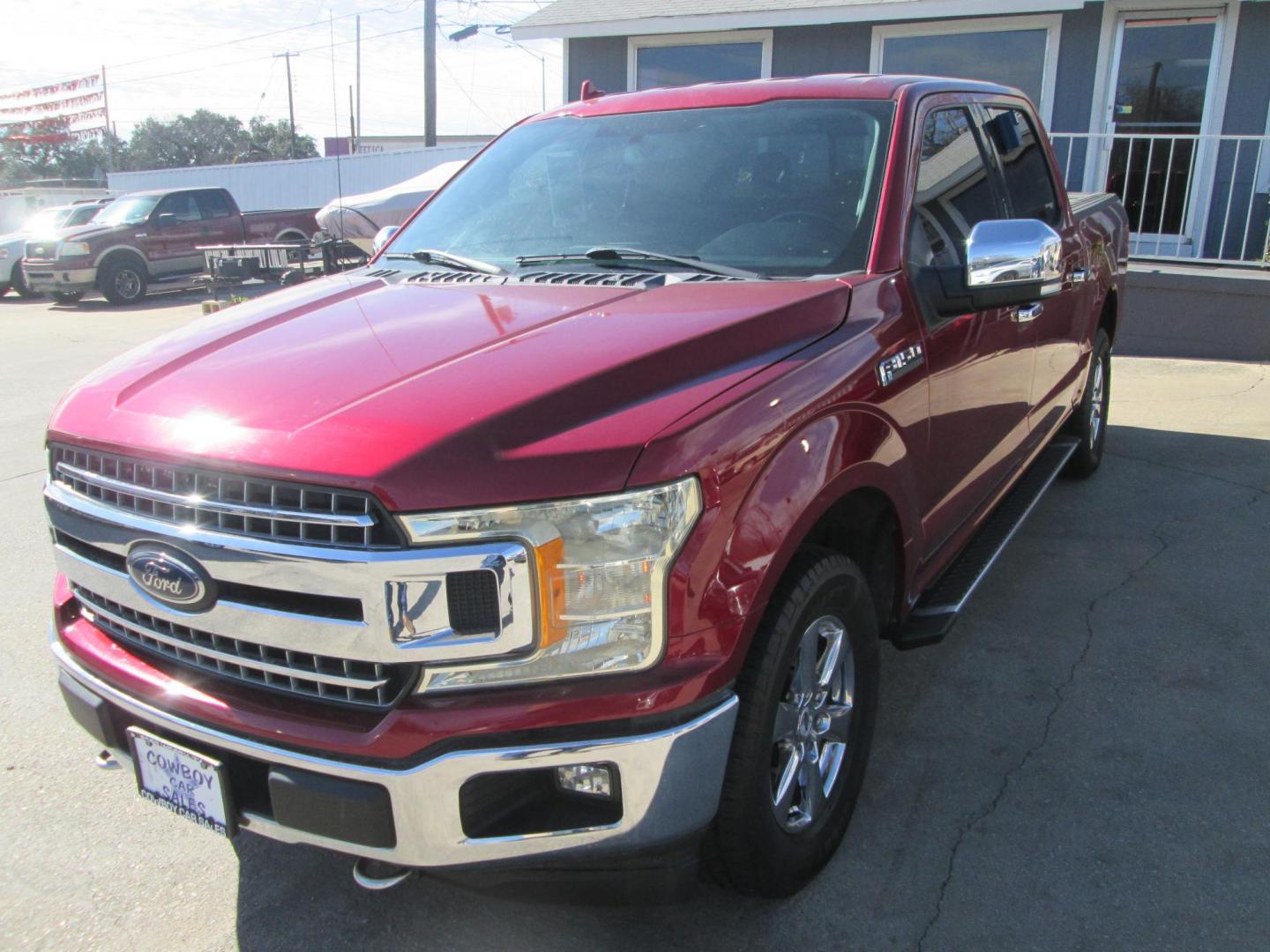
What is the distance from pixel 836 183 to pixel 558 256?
86 cm

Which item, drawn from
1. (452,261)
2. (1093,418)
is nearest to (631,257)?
(452,261)

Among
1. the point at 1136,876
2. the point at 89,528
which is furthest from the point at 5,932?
the point at 1136,876

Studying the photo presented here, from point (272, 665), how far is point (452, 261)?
162 centimetres

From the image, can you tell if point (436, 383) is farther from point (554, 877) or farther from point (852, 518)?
point (852, 518)

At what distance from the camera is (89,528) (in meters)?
2.26

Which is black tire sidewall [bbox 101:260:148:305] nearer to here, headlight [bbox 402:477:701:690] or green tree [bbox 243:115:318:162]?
headlight [bbox 402:477:701:690]

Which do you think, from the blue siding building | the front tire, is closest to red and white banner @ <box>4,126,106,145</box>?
the blue siding building

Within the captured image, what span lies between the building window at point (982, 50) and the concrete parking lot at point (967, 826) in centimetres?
836

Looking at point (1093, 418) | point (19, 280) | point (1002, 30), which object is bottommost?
point (19, 280)

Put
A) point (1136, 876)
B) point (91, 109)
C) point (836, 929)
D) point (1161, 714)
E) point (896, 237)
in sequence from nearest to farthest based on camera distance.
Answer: point (836, 929)
point (1136, 876)
point (896, 237)
point (1161, 714)
point (91, 109)

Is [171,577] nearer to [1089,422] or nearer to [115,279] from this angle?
[1089,422]

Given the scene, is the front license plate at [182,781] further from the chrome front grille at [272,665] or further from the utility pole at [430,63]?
the utility pole at [430,63]

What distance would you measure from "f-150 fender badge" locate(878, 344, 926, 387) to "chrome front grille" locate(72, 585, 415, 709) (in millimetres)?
1403

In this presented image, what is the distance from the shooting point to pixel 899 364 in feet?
9.00
